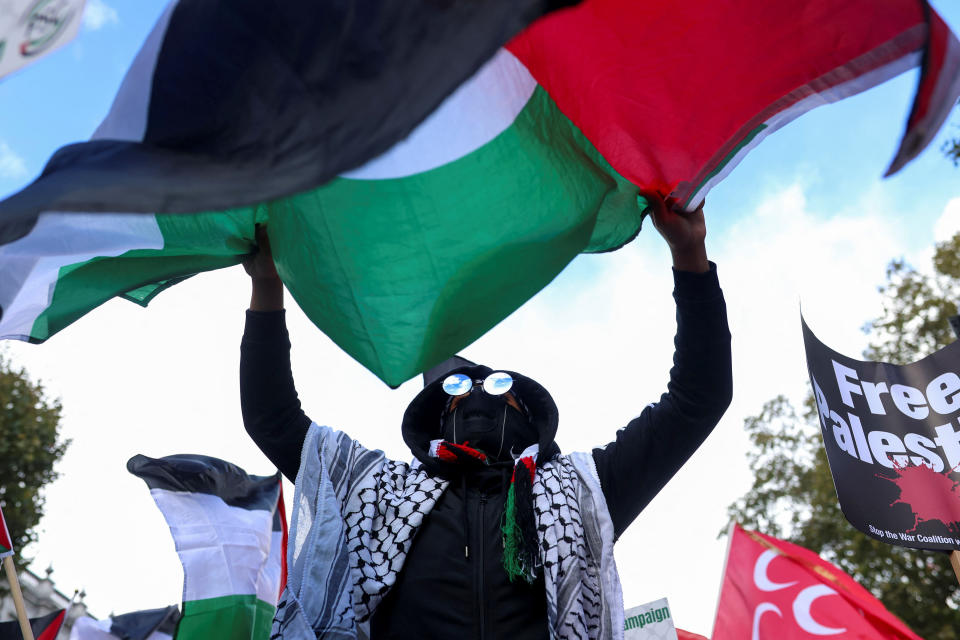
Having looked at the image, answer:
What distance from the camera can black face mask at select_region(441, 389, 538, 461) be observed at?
284 cm

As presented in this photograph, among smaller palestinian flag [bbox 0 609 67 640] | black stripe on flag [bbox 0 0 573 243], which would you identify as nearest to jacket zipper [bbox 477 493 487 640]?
black stripe on flag [bbox 0 0 573 243]

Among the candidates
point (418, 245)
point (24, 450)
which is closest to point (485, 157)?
point (418, 245)

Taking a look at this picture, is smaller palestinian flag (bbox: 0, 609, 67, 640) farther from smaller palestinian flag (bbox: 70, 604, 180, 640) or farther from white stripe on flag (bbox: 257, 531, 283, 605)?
white stripe on flag (bbox: 257, 531, 283, 605)

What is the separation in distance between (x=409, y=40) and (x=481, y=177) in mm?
721

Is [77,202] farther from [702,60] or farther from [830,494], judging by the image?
[830,494]

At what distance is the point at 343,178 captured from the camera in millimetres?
2037

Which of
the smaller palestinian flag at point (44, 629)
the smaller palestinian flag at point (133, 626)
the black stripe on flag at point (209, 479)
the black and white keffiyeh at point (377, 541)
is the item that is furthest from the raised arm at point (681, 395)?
the smaller palestinian flag at point (133, 626)

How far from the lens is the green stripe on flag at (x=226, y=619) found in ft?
15.6

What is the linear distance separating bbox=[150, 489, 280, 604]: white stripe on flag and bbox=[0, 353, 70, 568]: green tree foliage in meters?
9.39

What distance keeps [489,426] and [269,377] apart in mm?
757

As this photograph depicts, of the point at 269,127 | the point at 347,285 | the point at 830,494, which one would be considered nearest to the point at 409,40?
the point at 269,127

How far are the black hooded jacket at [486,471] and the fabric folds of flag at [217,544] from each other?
2.52 metres

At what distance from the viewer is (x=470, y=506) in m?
2.59

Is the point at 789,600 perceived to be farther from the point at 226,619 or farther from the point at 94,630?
the point at 94,630
